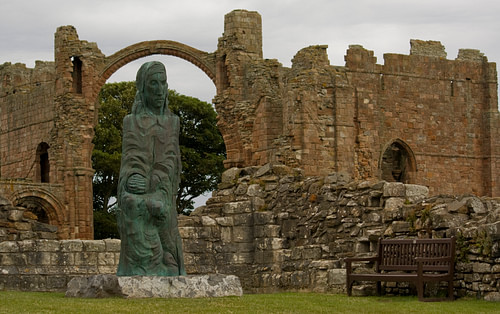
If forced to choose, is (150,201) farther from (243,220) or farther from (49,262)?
(243,220)

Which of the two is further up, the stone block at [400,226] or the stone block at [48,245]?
the stone block at [400,226]

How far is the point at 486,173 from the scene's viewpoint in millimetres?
40938

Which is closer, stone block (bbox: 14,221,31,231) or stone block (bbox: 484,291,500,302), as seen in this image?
stone block (bbox: 484,291,500,302)

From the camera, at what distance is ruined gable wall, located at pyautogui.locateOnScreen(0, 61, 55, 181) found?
4509cm

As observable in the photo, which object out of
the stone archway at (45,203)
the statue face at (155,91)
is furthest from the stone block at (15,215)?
the stone archway at (45,203)

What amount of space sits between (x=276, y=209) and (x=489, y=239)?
6.43 metres

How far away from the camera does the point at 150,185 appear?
14.4 metres

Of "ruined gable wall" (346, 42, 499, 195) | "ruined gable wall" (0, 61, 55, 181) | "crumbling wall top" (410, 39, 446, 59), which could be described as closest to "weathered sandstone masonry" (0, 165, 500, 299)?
"ruined gable wall" (346, 42, 499, 195)

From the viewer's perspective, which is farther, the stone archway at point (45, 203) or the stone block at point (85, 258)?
the stone archway at point (45, 203)

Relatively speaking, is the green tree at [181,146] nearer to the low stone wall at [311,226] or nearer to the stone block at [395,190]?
the low stone wall at [311,226]

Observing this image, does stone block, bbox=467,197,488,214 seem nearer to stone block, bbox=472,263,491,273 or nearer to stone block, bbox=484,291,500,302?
stone block, bbox=472,263,491,273

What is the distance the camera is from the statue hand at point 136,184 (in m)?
14.4

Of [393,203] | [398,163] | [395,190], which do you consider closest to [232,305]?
[393,203]

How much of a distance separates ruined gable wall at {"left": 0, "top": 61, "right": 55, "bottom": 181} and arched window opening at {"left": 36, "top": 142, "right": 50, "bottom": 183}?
19cm
